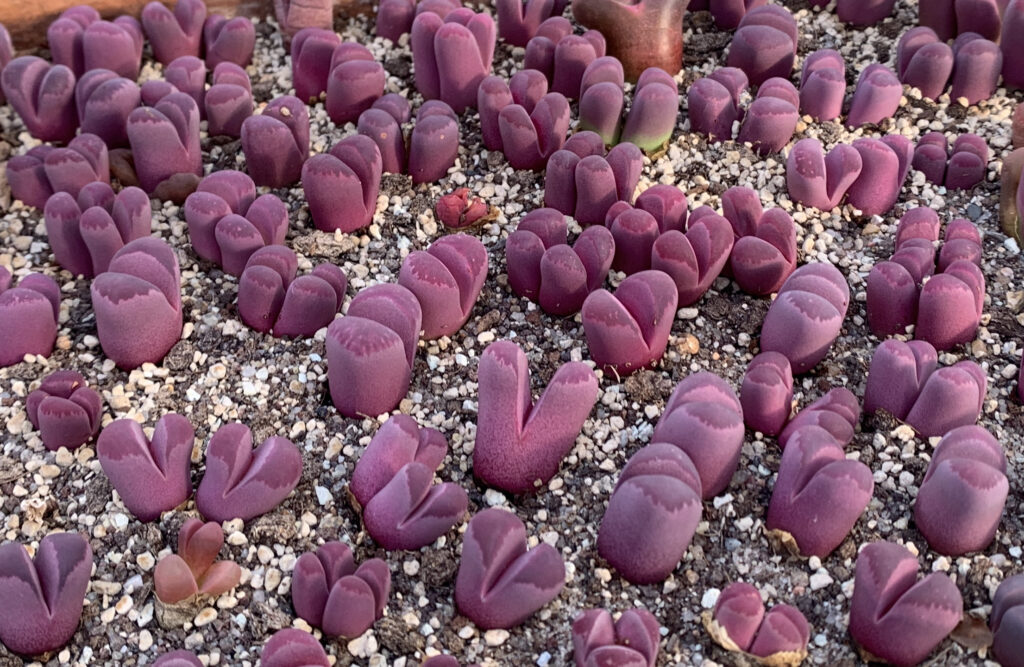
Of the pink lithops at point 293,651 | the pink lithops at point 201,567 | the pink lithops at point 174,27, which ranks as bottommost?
the pink lithops at point 201,567

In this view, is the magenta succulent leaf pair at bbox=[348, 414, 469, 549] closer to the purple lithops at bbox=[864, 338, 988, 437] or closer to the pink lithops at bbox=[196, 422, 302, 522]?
the pink lithops at bbox=[196, 422, 302, 522]

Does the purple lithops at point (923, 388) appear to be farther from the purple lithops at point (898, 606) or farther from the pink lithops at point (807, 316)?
the purple lithops at point (898, 606)

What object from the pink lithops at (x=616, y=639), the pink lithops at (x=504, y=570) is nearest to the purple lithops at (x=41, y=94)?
the pink lithops at (x=504, y=570)

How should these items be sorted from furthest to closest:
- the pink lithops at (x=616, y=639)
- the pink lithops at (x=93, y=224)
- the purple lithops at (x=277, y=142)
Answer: the purple lithops at (x=277, y=142) < the pink lithops at (x=93, y=224) < the pink lithops at (x=616, y=639)

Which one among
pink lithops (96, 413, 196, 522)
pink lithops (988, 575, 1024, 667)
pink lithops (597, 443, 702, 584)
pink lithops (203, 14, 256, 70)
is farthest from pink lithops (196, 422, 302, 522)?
pink lithops (203, 14, 256, 70)

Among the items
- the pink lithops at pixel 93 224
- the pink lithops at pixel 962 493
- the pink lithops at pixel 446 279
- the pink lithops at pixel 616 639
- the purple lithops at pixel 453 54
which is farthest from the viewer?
the purple lithops at pixel 453 54

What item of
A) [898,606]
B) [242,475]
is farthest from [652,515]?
[242,475]

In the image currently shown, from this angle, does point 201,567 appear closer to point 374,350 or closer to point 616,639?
point 374,350
